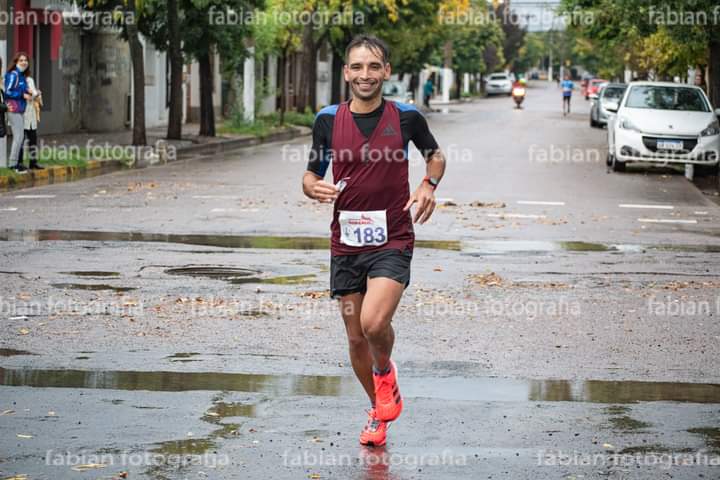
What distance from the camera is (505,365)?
8281mm

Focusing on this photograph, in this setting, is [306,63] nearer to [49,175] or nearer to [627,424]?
[49,175]

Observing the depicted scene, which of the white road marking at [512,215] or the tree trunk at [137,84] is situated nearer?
the white road marking at [512,215]

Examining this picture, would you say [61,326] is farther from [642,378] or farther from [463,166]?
[463,166]

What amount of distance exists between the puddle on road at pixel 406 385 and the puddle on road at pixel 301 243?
597 cm

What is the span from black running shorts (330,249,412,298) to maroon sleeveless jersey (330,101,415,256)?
0.03 m

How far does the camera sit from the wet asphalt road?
614 centimetres

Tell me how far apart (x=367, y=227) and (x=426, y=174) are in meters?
0.44

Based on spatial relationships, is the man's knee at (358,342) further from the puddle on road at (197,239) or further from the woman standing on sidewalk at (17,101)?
the woman standing on sidewalk at (17,101)

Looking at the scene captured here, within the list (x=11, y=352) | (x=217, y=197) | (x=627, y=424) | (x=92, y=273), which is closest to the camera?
(x=627, y=424)

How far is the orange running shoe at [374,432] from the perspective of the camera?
6238 millimetres

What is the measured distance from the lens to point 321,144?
6.45m

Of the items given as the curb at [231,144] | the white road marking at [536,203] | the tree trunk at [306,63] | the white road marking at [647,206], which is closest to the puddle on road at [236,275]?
the white road marking at [536,203]

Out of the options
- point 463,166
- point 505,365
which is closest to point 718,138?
point 463,166

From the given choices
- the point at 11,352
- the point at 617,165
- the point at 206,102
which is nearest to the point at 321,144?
the point at 11,352
